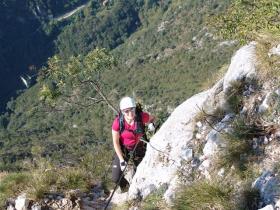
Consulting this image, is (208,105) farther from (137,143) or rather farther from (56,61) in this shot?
(56,61)

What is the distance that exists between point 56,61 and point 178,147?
7.47 metres

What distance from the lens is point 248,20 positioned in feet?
30.2

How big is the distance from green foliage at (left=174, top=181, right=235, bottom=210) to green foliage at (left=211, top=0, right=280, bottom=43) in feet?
9.64

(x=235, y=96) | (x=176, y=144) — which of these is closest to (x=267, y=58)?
(x=235, y=96)

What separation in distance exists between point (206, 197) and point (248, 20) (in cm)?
441

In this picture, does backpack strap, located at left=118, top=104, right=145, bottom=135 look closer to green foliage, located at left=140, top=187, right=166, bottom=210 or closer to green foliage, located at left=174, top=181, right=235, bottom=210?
green foliage, located at left=140, top=187, right=166, bottom=210

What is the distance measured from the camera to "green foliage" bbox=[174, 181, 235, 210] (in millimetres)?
5867

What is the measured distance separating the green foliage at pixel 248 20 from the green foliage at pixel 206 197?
9.64 ft

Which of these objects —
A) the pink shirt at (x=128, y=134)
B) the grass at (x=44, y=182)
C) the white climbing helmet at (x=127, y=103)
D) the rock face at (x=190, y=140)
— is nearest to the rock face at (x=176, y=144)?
the rock face at (x=190, y=140)

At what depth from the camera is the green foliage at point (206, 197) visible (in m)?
5.87

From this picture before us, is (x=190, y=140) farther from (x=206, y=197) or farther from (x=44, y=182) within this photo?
(x=44, y=182)

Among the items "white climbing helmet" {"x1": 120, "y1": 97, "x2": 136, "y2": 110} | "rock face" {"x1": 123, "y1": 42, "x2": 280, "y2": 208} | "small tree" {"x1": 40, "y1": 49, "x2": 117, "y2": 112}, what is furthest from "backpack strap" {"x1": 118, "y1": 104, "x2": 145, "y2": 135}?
"small tree" {"x1": 40, "y1": 49, "x2": 117, "y2": 112}

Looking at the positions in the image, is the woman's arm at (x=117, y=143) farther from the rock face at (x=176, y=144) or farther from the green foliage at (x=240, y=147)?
the green foliage at (x=240, y=147)

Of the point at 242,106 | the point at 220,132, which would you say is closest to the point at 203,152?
the point at 220,132
